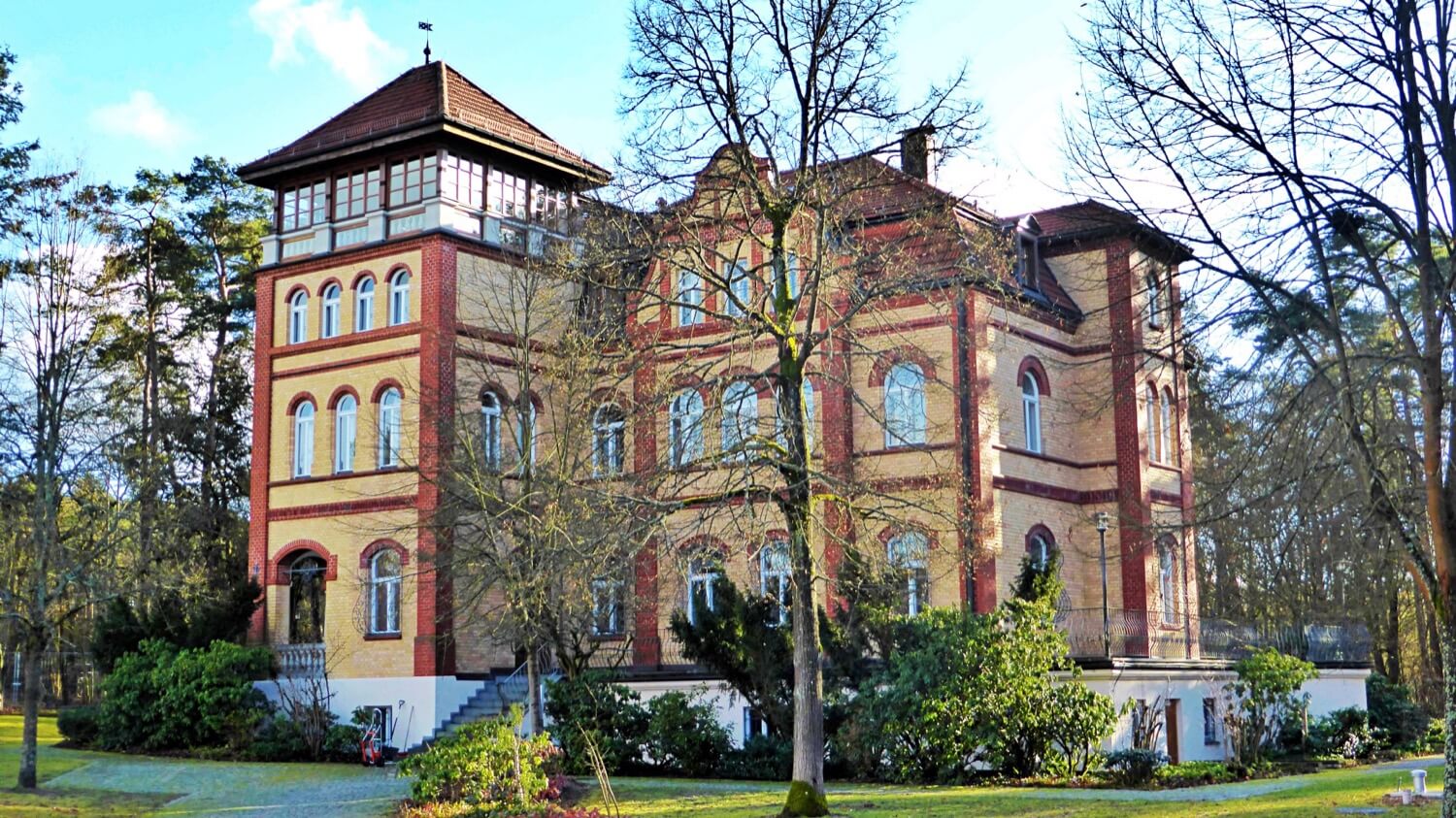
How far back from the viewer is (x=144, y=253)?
4519 centimetres

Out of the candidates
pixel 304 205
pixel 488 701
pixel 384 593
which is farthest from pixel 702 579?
pixel 304 205

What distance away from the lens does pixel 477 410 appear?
2820 cm

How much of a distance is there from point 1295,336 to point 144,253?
125ft

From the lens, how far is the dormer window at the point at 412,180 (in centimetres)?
3253

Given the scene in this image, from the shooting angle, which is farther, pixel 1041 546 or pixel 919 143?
pixel 1041 546

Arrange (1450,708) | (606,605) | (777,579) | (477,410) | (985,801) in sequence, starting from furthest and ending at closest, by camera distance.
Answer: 1. (477,410)
2. (777,579)
3. (606,605)
4. (985,801)
5. (1450,708)

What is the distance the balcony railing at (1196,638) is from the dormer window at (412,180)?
15543 millimetres

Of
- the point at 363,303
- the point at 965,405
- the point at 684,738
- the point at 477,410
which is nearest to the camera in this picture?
the point at 684,738

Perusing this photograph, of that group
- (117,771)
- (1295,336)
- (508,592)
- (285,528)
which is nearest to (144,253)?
(285,528)

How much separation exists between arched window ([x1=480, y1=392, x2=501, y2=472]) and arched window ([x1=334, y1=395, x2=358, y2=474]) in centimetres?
294

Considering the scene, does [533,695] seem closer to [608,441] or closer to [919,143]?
[608,441]

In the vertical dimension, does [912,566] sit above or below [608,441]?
below

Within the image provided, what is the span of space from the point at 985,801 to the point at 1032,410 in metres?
13.5

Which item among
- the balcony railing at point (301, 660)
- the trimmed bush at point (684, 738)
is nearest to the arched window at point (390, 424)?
the balcony railing at point (301, 660)
